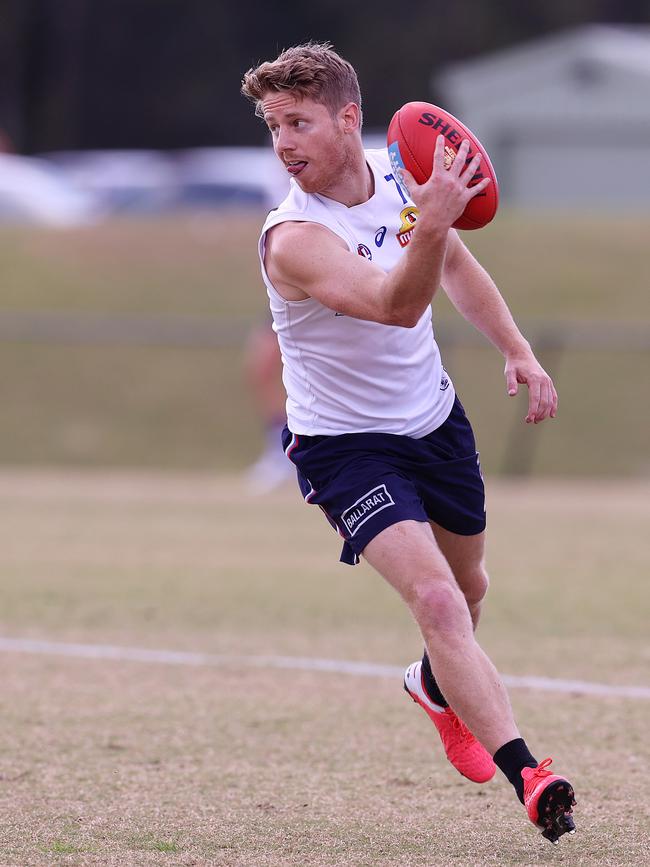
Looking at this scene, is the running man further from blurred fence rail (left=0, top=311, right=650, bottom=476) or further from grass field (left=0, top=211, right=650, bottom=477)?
grass field (left=0, top=211, right=650, bottom=477)

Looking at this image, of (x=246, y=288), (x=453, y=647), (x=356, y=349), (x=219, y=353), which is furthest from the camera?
(x=246, y=288)

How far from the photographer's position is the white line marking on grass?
6.55 m

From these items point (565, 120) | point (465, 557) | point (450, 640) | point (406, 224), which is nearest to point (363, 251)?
point (406, 224)

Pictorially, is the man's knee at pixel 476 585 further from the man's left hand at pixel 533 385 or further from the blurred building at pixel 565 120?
the blurred building at pixel 565 120

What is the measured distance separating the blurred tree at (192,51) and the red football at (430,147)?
4556cm

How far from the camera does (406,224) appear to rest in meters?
4.82

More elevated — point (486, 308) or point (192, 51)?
point (486, 308)

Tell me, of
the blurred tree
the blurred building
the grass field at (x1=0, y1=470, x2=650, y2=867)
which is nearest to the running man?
the grass field at (x1=0, y1=470, x2=650, y2=867)

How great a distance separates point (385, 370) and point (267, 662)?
2.65m

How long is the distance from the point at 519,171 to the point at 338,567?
74.3 ft

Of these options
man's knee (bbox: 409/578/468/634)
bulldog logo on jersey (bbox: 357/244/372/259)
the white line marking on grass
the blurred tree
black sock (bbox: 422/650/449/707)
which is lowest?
the blurred tree

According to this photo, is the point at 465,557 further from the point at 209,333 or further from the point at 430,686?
the point at 209,333

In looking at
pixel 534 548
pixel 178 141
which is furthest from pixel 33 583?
pixel 178 141

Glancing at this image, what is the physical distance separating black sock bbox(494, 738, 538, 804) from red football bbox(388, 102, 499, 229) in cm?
145
